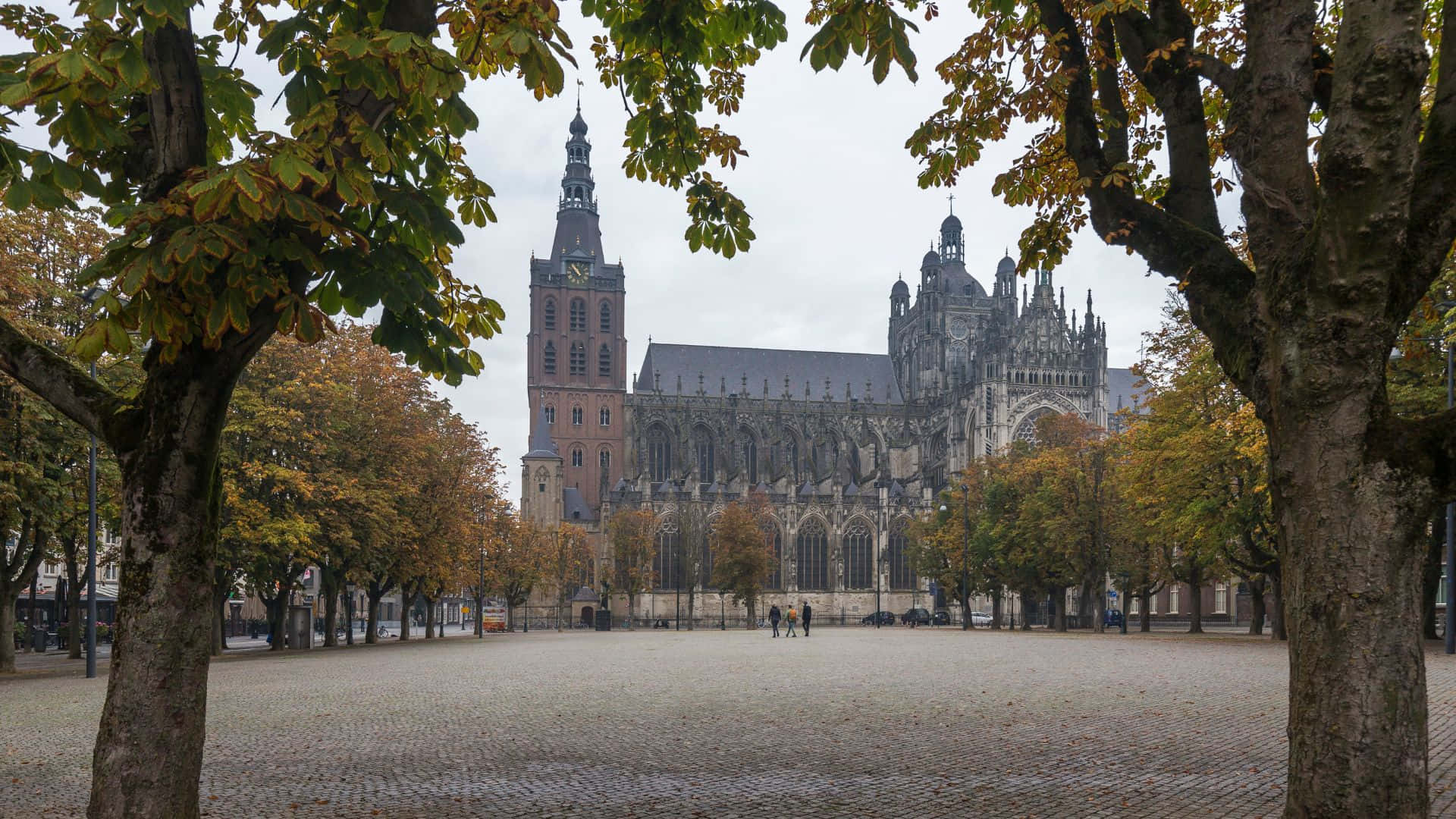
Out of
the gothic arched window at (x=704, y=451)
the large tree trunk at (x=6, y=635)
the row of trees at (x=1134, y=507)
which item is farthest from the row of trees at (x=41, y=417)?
the gothic arched window at (x=704, y=451)

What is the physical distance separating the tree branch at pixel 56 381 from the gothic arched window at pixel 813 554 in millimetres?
90924

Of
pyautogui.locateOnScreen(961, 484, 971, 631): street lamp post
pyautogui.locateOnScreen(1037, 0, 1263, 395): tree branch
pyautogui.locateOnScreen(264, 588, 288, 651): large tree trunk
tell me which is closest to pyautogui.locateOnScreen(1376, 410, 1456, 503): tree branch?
pyautogui.locateOnScreen(1037, 0, 1263, 395): tree branch

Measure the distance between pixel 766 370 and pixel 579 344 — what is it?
2075 centimetres

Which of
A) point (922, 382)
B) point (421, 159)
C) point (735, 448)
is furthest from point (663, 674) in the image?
point (922, 382)

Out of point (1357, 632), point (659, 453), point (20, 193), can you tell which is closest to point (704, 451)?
point (659, 453)

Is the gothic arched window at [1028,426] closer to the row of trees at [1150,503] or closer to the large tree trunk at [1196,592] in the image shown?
the row of trees at [1150,503]

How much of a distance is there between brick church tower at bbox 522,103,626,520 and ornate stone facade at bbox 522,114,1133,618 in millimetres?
507

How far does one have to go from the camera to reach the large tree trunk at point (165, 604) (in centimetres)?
655

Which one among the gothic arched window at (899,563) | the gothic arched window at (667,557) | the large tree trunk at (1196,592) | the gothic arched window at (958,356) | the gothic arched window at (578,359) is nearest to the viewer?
the large tree trunk at (1196,592)

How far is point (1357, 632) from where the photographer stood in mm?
6152

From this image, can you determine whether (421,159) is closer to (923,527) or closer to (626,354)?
(923,527)

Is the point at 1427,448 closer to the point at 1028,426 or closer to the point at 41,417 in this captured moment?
the point at 41,417

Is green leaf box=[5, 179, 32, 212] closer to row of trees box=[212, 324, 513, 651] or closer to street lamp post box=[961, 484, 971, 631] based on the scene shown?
row of trees box=[212, 324, 513, 651]

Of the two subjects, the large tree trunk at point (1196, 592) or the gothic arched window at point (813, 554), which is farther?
the gothic arched window at point (813, 554)
